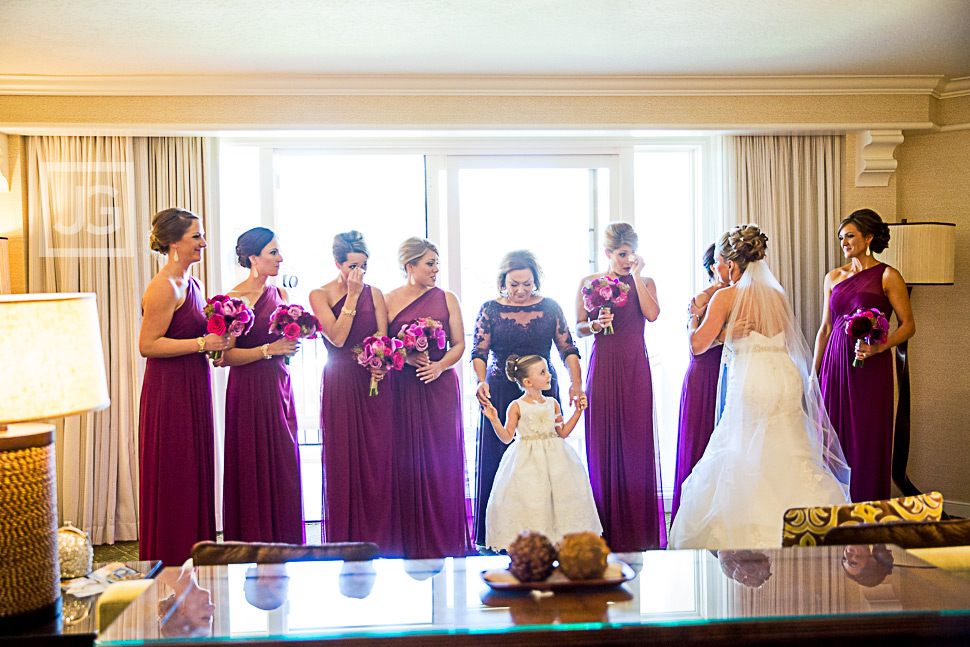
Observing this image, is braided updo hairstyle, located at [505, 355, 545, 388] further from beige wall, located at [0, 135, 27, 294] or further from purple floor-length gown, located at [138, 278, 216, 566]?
beige wall, located at [0, 135, 27, 294]

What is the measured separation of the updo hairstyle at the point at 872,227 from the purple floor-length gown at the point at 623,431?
4.73 feet

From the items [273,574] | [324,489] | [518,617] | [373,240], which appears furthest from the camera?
[373,240]

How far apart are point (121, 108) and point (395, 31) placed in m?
1.95

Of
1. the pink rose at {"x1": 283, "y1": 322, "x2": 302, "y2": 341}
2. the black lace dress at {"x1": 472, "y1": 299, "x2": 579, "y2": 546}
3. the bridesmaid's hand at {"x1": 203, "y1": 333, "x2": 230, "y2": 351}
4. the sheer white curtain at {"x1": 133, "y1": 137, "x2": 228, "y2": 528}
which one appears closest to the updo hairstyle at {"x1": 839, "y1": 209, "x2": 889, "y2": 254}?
the black lace dress at {"x1": 472, "y1": 299, "x2": 579, "y2": 546}

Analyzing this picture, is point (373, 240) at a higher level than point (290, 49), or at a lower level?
lower

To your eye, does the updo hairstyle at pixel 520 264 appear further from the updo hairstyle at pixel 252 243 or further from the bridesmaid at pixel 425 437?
the updo hairstyle at pixel 252 243

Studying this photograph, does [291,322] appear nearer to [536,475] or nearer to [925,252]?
[536,475]

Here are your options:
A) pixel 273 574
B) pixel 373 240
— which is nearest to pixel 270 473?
pixel 373 240

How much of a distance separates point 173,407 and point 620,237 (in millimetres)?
2576

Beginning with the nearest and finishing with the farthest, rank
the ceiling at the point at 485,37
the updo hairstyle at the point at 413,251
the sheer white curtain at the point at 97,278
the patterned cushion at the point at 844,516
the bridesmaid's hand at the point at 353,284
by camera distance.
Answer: the patterned cushion at the point at 844,516
the ceiling at the point at 485,37
the bridesmaid's hand at the point at 353,284
the updo hairstyle at the point at 413,251
the sheer white curtain at the point at 97,278

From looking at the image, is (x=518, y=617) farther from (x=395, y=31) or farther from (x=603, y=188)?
(x=603, y=188)

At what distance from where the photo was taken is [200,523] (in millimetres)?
4004

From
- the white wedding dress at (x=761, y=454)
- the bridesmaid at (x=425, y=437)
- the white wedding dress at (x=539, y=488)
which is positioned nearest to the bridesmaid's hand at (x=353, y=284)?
the bridesmaid at (x=425, y=437)

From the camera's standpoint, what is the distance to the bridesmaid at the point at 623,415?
4.54 metres
